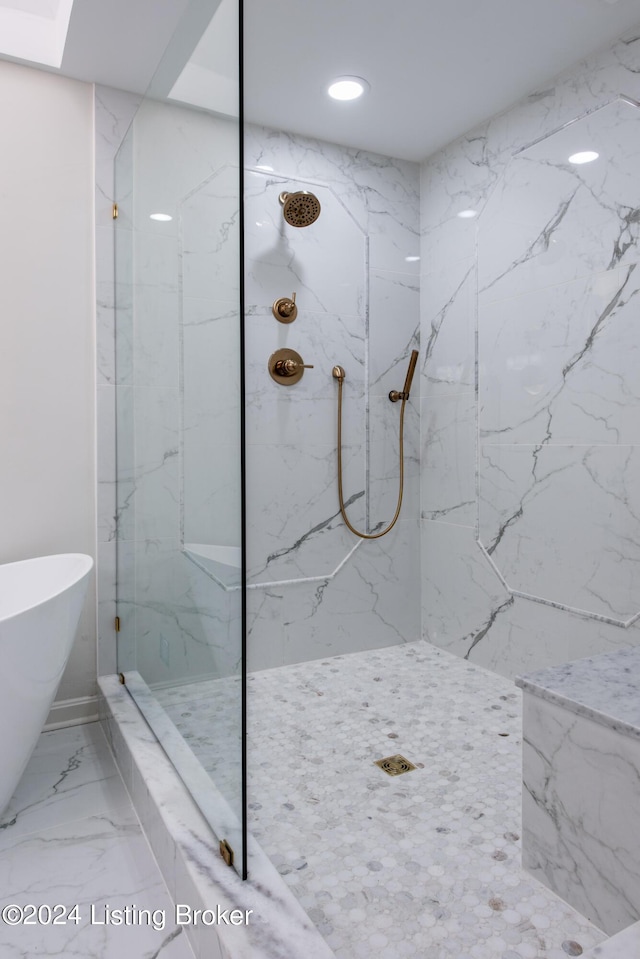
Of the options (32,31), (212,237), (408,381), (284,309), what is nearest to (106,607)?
(284,309)

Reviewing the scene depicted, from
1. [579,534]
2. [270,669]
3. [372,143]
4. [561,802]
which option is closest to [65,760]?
[270,669]

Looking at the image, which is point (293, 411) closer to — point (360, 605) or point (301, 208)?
point (301, 208)

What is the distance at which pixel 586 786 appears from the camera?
1.24m

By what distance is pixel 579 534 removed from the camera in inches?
93.9

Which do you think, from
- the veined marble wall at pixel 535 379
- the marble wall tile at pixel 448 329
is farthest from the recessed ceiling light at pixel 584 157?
the marble wall tile at pixel 448 329

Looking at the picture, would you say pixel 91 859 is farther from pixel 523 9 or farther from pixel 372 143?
→ pixel 372 143

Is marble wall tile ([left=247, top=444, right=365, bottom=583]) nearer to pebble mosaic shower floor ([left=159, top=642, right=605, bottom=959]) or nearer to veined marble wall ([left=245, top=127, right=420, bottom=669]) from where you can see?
veined marble wall ([left=245, top=127, right=420, bottom=669])

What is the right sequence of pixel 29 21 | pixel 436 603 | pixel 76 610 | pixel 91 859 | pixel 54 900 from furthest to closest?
pixel 436 603 < pixel 29 21 < pixel 76 610 < pixel 91 859 < pixel 54 900

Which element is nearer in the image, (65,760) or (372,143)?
(65,760)

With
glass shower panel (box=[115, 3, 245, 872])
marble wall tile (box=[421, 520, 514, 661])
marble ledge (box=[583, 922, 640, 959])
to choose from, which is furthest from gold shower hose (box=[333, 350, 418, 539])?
marble ledge (box=[583, 922, 640, 959])

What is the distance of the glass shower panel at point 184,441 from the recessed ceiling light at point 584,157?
5.01ft

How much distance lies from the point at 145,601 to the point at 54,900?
0.88 metres

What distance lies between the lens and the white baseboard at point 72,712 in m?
2.37

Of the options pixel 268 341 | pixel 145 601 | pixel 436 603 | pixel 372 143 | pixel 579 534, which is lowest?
pixel 436 603
